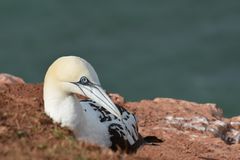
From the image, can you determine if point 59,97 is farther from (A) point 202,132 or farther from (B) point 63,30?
(B) point 63,30

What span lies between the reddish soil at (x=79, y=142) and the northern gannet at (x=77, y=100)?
257mm

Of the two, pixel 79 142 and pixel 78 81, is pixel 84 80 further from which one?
pixel 79 142

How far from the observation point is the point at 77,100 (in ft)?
33.0

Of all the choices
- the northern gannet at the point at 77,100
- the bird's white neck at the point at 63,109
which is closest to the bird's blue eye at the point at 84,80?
the northern gannet at the point at 77,100

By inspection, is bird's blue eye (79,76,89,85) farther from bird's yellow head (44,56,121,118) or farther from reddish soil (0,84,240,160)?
reddish soil (0,84,240,160)

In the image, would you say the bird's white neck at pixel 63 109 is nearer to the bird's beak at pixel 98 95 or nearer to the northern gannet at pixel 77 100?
the northern gannet at pixel 77 100

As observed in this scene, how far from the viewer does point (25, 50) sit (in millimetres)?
25297

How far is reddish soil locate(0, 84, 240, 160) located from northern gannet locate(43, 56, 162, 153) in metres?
0.26

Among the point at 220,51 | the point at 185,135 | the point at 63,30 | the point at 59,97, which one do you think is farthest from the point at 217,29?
the point at 59,97

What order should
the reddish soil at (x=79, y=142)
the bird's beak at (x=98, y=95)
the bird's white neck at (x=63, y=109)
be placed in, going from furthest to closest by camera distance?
the bird's white neck at (x=63, y=109) → the bird's beak at (x=98, y=95) → the reddish soil at (x=79, y=142)

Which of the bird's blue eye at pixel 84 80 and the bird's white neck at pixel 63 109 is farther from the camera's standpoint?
the bird's white neck at pixel 63 109

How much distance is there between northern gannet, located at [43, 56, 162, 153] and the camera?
970cm

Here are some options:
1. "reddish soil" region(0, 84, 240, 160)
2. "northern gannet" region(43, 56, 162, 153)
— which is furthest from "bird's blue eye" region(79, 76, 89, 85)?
"reddish soil" region(0, 84, 240, 160)

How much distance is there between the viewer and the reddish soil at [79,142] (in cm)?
790
